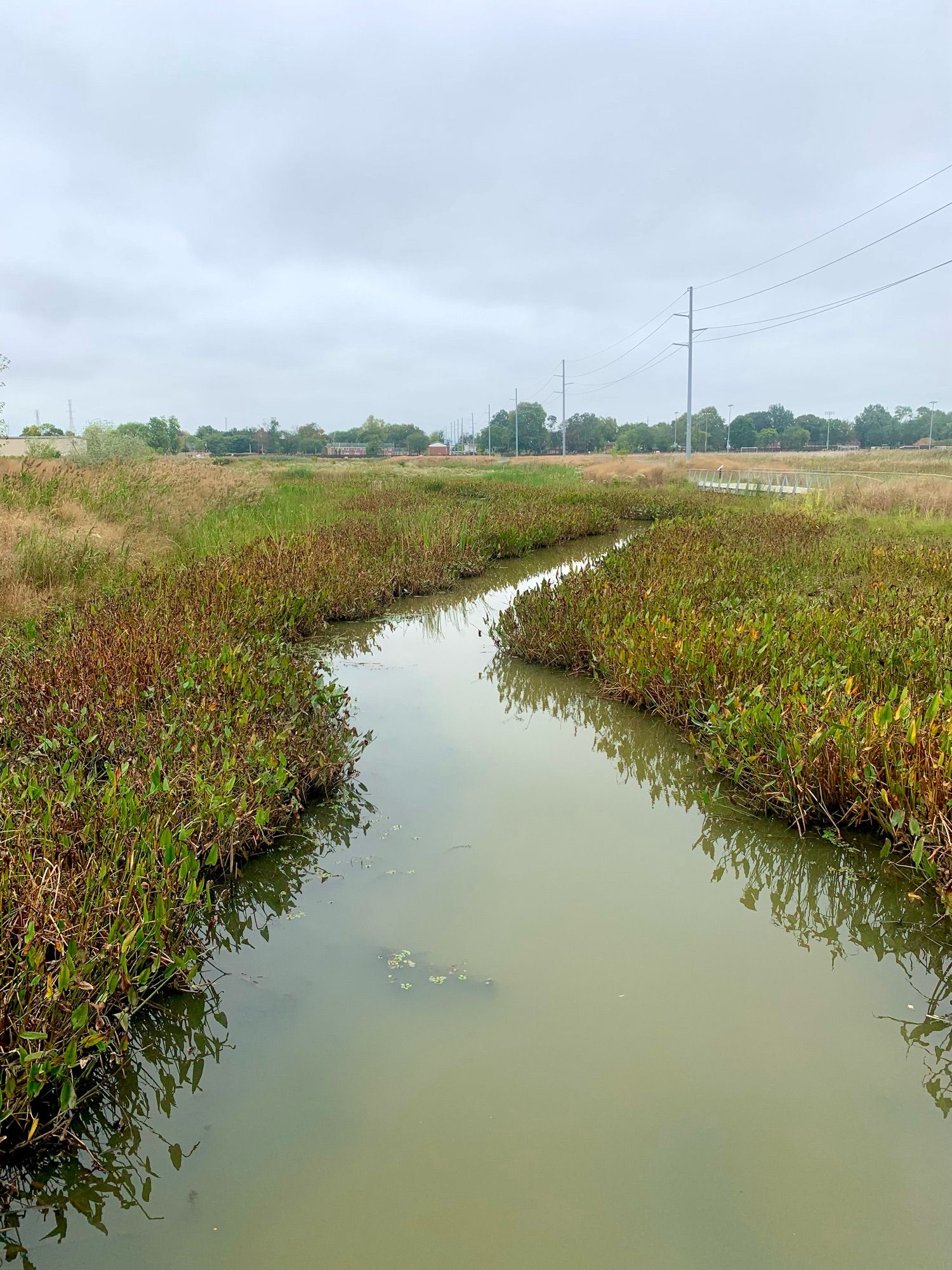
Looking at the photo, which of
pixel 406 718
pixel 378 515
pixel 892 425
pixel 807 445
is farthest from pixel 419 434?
pixel 406 718

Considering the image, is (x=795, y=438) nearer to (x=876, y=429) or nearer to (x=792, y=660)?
(x=876, y=429)

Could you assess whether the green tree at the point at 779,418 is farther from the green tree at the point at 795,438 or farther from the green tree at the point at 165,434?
the green tree at the point at 165,434

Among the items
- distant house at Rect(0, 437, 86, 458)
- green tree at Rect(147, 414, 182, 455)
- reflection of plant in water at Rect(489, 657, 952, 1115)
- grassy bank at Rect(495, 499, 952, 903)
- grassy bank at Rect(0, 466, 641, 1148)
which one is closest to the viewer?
grassy bank at Rect(0, 466, 641, 1148)

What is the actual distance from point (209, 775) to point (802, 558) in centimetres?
930

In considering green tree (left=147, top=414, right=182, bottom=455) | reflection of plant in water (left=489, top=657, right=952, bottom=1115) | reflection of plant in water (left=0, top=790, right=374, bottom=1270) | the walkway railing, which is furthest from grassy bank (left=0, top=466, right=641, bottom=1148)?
green tree (left=147, top=414, right=182, bottom=455)

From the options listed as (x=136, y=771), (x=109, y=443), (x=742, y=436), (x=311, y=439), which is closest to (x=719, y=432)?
(x=742, y=436)

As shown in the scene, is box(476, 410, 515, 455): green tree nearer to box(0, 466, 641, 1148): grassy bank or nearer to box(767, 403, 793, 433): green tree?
box(767, 403, 793, 433): green tree

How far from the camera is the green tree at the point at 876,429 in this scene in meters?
109

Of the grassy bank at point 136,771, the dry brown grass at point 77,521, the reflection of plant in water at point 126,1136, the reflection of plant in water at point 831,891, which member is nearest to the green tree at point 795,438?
the dry brown grass at point 77,521

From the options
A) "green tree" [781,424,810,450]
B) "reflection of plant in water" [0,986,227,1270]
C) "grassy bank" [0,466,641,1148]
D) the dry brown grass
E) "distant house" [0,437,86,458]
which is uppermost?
"green tree" [781,424,810,450]

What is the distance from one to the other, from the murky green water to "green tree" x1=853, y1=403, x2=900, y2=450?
396 ft

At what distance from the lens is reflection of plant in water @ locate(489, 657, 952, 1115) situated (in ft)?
9.22

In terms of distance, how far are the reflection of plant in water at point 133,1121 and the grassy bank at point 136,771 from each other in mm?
86

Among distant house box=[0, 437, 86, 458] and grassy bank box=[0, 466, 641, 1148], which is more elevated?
distant house box=[0, 437, 86, 458]
